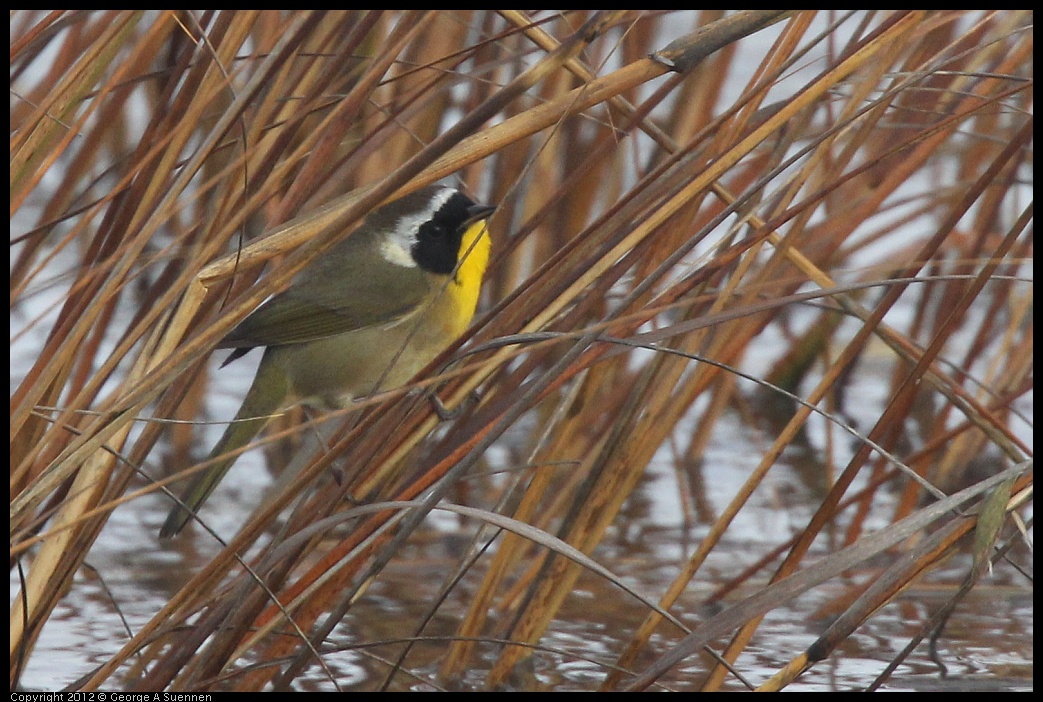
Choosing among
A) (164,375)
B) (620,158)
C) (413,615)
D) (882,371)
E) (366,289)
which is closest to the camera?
(164,375)

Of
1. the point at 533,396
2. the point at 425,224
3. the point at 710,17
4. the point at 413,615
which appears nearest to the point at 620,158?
the point at 710,17

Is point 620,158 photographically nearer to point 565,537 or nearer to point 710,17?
point 710,17

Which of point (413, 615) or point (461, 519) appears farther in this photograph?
point (461, 519)

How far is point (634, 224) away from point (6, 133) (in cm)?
91

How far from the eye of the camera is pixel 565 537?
2.28 m

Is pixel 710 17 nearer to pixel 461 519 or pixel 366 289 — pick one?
pixel 366 289

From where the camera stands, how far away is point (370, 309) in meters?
3.03

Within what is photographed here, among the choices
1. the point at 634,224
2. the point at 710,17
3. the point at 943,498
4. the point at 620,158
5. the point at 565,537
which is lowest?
the point at 565,537

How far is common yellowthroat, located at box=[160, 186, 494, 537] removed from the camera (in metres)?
2.90

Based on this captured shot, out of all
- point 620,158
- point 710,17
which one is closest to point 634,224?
point 710,17

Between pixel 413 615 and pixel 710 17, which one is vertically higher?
pixel 710 17

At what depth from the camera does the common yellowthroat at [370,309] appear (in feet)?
9.52

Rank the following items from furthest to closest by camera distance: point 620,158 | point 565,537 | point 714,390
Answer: point 620,158
point 714,390
point 565,537

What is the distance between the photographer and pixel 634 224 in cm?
190
